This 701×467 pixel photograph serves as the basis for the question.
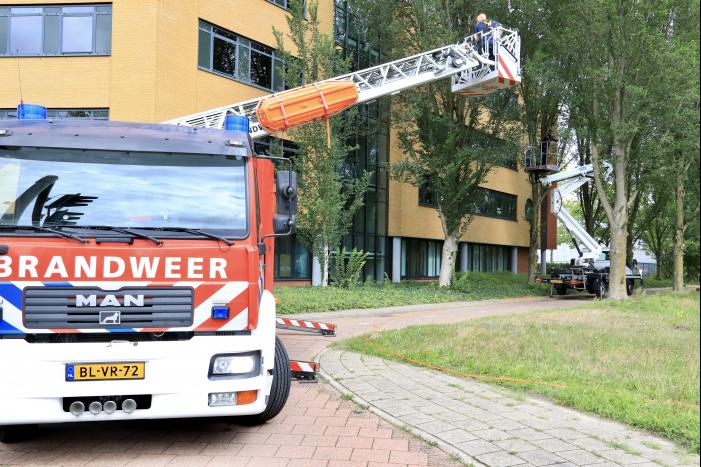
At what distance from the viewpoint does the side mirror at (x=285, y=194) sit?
5.45 meters

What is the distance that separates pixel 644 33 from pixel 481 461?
60.9 feet

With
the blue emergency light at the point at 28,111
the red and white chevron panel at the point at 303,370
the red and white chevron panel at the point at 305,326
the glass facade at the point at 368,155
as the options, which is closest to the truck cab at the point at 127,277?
the blue emergency light at the point at 28,111

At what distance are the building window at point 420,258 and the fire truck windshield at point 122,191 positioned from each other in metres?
25.7

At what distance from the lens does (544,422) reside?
5.52m

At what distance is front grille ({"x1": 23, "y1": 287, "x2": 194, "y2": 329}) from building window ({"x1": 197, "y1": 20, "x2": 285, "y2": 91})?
16862 mm

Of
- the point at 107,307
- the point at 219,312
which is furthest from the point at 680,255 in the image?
the point at 107,307

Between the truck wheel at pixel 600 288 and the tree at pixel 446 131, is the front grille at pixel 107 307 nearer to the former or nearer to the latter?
the tree at pixel 446 131

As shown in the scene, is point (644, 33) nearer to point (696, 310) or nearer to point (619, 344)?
point (619, 344)

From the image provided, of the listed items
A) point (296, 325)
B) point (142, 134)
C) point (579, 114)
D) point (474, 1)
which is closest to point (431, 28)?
point (474, 1)

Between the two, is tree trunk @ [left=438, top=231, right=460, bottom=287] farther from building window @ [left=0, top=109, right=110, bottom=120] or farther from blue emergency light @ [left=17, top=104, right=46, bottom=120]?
blue emergency light @ [left=17, top=104, right=46, bottom=120]

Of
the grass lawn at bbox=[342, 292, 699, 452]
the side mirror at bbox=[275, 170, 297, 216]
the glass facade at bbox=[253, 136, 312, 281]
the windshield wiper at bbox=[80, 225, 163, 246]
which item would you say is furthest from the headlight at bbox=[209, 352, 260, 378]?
the glass facade at bbox=[253, 136, 312, 281]

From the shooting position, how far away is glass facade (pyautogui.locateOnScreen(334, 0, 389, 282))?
25609mm

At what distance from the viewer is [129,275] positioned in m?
4.44

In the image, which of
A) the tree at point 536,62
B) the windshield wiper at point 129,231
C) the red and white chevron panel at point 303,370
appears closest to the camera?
the windshield wiper at point 129,231
